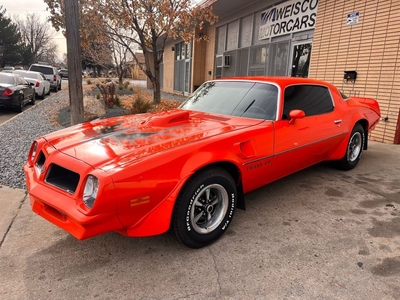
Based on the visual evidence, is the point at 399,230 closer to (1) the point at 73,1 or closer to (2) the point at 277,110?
(2) the point at 277,110

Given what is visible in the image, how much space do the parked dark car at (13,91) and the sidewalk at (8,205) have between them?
7930 mm

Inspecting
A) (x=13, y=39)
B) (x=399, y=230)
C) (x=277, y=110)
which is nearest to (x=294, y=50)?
(x=277, y=110)

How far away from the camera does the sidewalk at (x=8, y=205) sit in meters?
3.07

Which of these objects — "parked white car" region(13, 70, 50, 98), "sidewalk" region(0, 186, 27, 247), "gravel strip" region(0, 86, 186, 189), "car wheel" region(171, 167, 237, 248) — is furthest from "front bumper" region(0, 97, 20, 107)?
"car wheel" region(171, 167, 237, 248)

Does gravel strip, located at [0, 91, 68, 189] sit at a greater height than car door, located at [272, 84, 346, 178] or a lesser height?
lesser

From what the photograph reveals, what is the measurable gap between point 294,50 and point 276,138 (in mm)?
7236

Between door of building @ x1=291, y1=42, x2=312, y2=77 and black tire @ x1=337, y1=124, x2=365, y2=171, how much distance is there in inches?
186

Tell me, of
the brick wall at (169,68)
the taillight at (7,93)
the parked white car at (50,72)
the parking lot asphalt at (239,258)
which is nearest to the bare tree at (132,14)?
the taillight at (7,93)

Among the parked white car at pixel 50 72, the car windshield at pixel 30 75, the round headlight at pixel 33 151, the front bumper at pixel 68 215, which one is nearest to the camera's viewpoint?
the front bumper at pixel 68 215

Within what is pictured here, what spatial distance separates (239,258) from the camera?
8.15ft

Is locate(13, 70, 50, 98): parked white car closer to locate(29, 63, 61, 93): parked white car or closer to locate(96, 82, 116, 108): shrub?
locate(29, 63, 61, 93): parked white car

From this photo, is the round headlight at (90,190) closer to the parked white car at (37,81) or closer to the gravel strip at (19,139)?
the gravel strip at (19,139)

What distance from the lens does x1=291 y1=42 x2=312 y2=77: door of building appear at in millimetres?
8875

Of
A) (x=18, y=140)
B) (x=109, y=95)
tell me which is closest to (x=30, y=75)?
(x=109, y=95)
